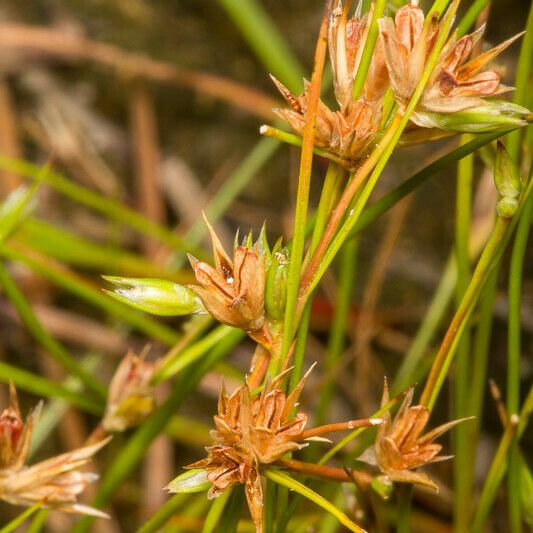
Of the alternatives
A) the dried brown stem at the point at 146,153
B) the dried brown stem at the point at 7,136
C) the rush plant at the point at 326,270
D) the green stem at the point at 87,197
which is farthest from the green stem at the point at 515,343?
the dried brown stem at the point at 7,136

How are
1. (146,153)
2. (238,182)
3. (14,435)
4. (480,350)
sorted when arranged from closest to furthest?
(14,435) < (480,350) < (238,182) < (146,153)

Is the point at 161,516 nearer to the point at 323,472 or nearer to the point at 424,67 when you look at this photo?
the point at 323,472

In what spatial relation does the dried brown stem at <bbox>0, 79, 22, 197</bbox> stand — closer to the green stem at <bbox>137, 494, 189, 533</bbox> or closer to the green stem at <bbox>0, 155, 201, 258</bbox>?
the green stem at <bbox>0, 155, 201, 258</bbox>

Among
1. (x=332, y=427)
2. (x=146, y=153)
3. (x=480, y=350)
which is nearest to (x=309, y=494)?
(x=332, y=427)

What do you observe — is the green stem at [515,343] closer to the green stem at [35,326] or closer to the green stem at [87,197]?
the green stem at [35,326]

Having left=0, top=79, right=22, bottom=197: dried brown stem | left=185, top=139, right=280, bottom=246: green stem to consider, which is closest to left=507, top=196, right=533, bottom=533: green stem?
left=185, top=139, right=280, bottom=246: green stem

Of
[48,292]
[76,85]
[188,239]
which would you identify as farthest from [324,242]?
[76,85]

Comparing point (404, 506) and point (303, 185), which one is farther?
point (404, 506)
